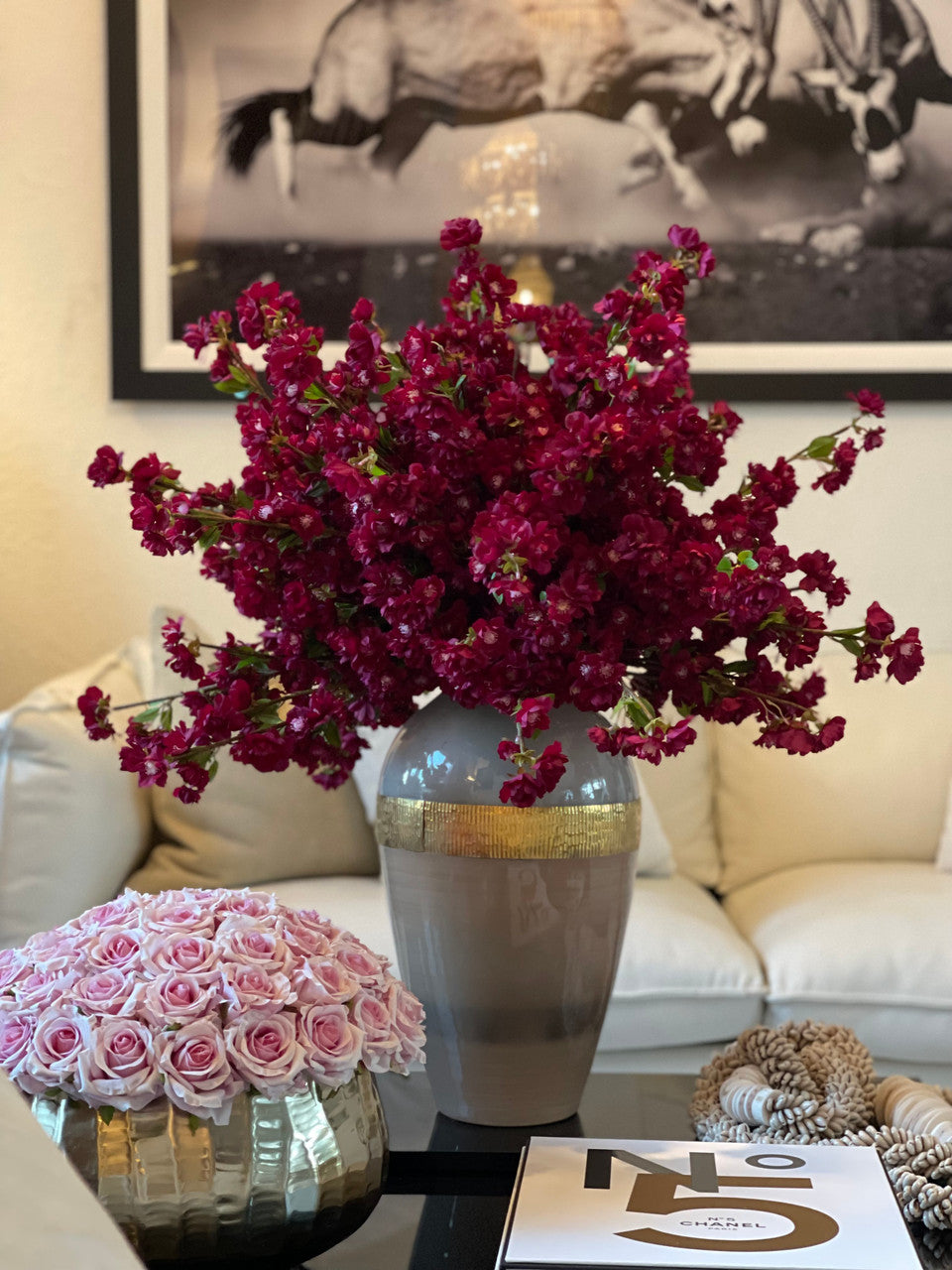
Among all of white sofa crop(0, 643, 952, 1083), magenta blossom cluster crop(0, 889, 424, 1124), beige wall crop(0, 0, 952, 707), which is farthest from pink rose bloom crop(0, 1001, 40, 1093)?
beige wall crop(0, 0, 952, 707)

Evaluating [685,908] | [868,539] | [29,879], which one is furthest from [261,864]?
[868,539]

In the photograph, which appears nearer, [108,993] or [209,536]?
[108,993]

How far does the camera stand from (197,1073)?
0.70 m

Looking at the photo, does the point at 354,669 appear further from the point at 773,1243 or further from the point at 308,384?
the point at 773,1243

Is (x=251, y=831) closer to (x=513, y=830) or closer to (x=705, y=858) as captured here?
(x=705, y=858)

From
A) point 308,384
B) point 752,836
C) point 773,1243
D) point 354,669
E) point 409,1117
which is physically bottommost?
point 752,836

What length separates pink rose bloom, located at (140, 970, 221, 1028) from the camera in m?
0.71

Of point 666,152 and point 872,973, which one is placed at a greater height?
point 666,152

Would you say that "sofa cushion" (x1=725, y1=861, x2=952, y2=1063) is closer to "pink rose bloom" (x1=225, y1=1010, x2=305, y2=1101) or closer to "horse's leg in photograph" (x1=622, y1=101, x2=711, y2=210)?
"pink rose bloom" (x1=225, y1=1010, x2=305, y2=1101)

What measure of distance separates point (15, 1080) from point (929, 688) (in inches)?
81.5

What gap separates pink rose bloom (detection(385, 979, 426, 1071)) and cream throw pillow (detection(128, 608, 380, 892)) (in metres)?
1.31

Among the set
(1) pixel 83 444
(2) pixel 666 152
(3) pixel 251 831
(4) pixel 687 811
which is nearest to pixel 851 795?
(4) pixel 687 811

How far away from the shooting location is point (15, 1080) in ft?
2.32

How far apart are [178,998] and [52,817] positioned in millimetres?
1231
